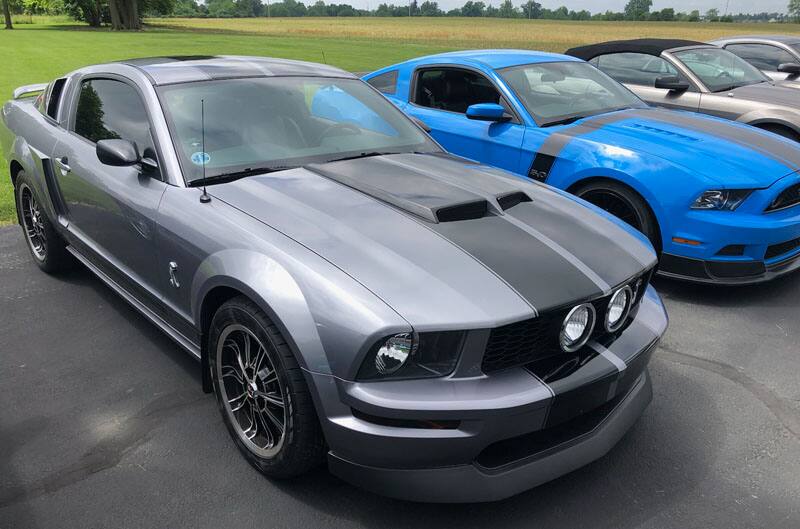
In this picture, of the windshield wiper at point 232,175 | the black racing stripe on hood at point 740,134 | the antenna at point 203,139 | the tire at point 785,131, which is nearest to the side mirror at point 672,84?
the tire at point 785,131

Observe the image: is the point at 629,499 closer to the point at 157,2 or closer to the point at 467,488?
the point at 467,488

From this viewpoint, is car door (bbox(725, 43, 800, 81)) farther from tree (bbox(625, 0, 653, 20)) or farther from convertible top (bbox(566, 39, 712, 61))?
tree (bbox(625, 0, 653, 20))

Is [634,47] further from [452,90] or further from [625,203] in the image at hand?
[625,203]

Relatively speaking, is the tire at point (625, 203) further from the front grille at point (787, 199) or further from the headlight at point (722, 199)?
the front grille at point (787, 199)

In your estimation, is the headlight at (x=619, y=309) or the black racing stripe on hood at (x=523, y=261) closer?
the black racing stripe on hood at (x=523, y=261)

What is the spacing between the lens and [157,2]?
55812 mm

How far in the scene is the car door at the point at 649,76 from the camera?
6.80 m

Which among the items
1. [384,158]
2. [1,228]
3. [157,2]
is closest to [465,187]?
[384,158]

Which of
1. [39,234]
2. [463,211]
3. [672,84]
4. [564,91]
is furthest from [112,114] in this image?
[672,84]

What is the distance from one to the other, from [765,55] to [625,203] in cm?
707

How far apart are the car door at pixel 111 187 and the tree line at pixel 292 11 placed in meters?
51.8

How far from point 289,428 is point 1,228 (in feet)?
15.1

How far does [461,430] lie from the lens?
198 cm

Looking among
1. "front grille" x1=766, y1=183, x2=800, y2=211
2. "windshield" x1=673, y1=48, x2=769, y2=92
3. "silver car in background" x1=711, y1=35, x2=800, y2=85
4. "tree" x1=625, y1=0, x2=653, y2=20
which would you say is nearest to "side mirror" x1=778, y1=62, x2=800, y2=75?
"silver car in background" x1=711, y1=35, x2=800, y2=85
